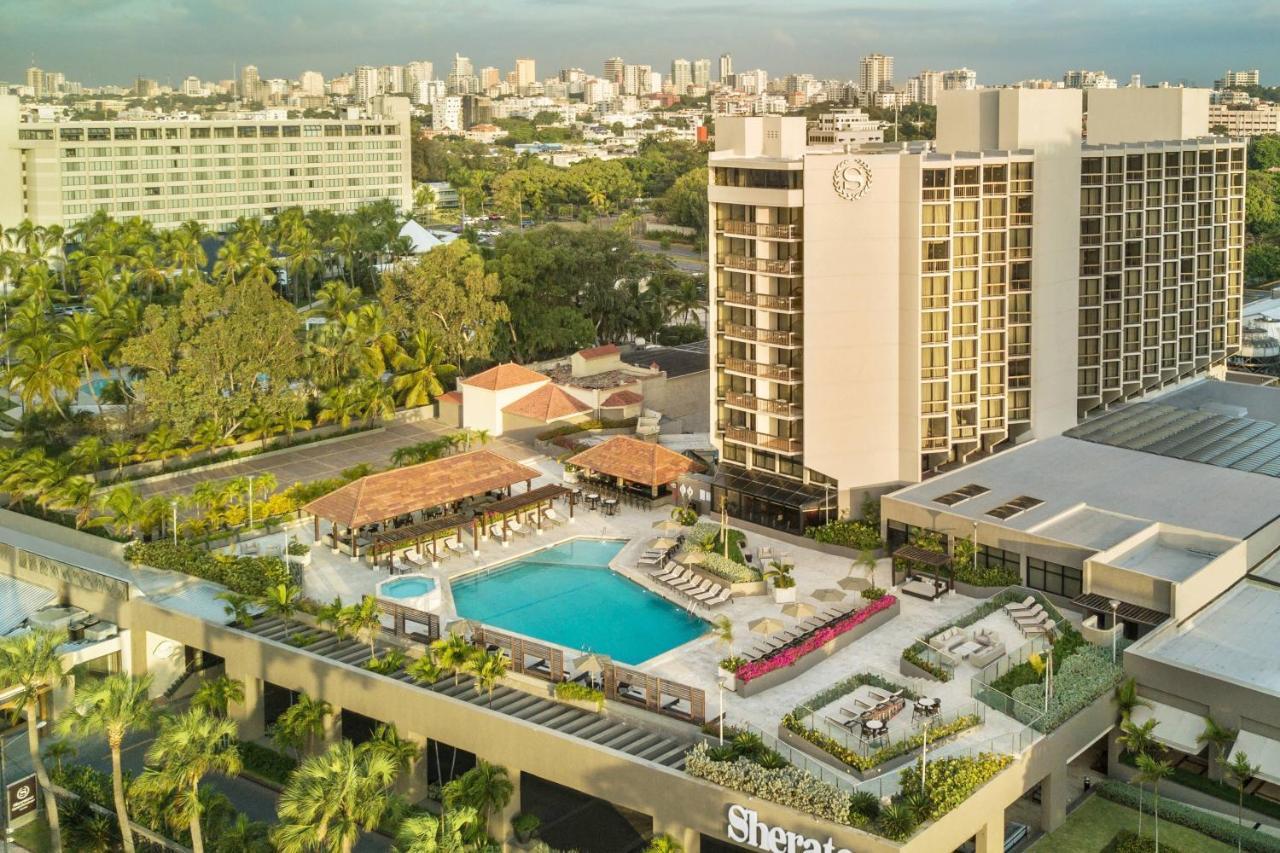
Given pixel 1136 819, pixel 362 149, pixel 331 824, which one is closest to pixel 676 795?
pixel 331 824

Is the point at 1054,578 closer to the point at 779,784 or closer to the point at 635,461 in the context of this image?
the point at 779,784

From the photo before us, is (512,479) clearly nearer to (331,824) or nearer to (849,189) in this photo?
(849,189)

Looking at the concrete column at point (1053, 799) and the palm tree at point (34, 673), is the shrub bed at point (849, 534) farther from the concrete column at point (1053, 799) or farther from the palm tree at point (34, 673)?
the palm tree at point (34, 673)

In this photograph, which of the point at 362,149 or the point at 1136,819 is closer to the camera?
the point at 1136,819

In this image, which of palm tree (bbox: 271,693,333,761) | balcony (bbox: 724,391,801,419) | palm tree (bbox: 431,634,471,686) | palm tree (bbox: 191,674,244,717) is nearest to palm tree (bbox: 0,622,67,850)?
palm tree (bbox: 191,674,244,717)

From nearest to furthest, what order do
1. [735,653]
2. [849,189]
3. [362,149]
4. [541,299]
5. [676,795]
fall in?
1. [676,795]
2. [735,653]
3. [849,189]
4. [541,299]
5. [362,149]

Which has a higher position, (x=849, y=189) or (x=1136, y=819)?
(x=849, y=189)

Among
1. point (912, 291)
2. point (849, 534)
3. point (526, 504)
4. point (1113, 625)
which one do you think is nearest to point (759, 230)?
point (912, 291)
